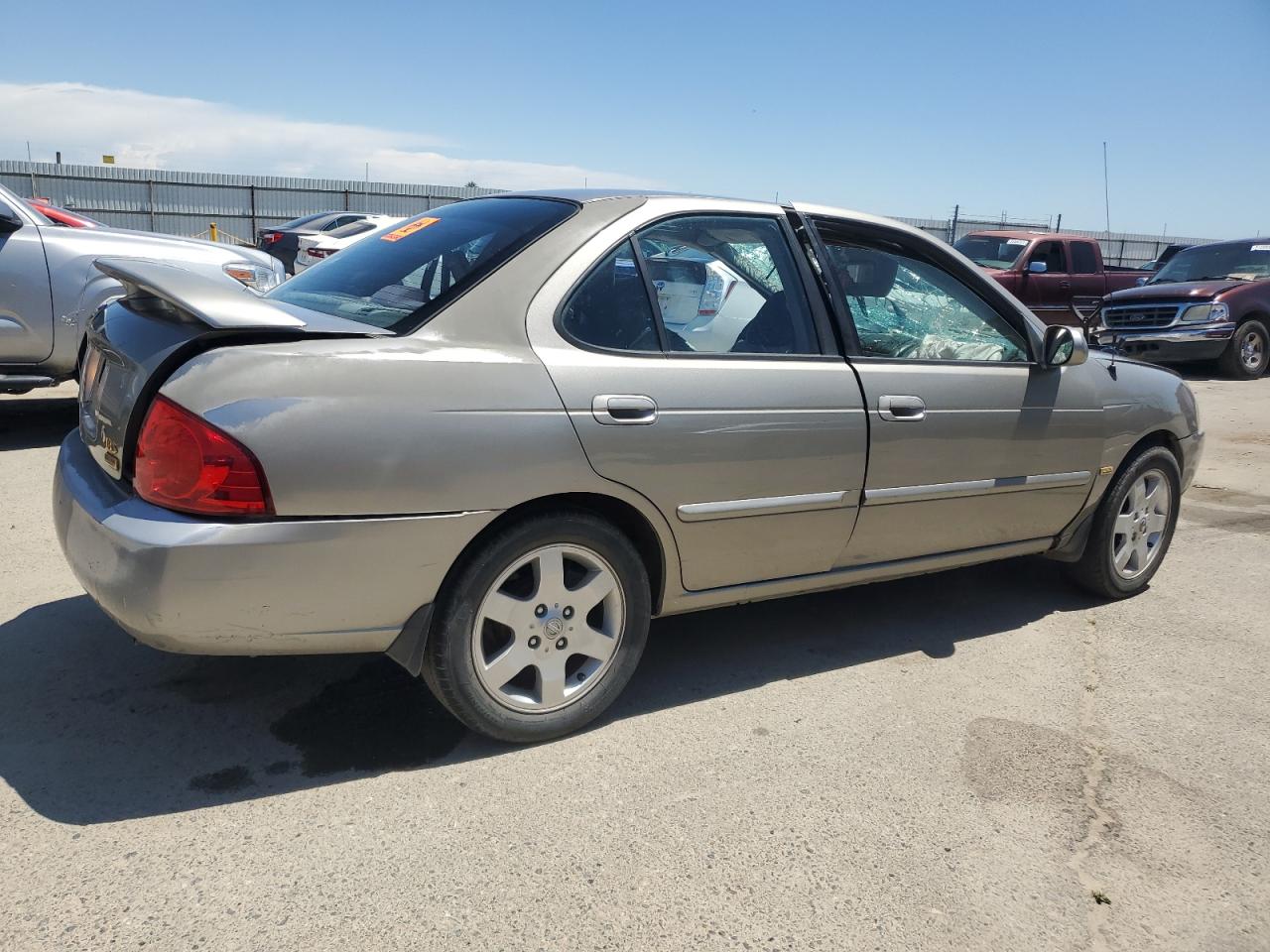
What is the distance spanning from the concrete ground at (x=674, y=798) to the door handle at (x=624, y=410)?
980 millimetres

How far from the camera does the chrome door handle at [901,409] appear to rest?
3.64 m

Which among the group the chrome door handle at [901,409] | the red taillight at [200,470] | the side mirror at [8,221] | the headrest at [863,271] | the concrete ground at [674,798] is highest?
the headrest at [863,271]

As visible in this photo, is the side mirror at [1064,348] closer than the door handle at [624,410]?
No


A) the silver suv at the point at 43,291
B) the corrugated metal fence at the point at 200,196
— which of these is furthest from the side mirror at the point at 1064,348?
the corrugated metal fence at the point at 200,196

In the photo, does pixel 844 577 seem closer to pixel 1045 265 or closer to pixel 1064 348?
pixel 1064 348

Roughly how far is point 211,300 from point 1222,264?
15.1m

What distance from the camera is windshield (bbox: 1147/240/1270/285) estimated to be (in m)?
14.3

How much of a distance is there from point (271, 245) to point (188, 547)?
17.4m

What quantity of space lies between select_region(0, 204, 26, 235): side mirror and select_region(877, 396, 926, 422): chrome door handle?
5.60 meters

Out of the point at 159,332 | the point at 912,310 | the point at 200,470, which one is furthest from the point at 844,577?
the point at 159,332

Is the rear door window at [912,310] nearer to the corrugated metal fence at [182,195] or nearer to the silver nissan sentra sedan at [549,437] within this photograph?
the silver nissan sentra sedan at [549,437]

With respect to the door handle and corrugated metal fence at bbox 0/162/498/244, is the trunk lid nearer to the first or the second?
the door handle

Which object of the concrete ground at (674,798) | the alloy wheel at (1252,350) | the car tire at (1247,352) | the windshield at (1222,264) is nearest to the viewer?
the concrete ground at (674,798)

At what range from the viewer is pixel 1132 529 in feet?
15.5
